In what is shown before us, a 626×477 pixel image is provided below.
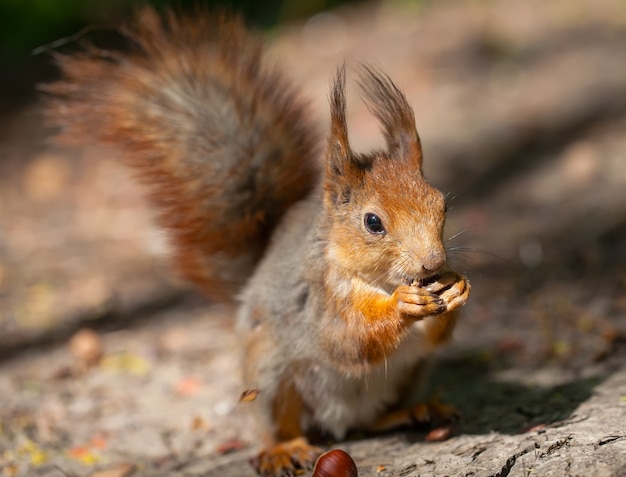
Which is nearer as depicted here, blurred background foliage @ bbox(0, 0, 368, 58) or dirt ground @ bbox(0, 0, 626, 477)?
dirt ground @ bbox(0, 0, 626, 477)

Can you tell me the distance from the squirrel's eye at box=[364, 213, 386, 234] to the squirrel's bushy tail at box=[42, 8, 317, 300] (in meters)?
0.50

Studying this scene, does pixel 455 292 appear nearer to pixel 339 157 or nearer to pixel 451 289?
pixel 451 289

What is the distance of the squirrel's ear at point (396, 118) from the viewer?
6.38 feet

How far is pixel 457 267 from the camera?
7.24ft

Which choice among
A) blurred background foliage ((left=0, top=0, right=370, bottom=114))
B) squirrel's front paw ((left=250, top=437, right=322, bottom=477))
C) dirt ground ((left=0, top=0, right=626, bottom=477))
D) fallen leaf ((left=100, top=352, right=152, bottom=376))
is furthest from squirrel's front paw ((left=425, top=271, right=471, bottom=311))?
blurred background foliage ((left=0, top=0, right=370, bottom=114))

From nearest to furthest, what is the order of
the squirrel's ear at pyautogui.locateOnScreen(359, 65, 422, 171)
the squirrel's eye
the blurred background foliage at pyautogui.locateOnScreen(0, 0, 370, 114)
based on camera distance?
the squirrel's eye < the squirrel's ear at pyautogui.locateOnScreen(359, 65, 422, 171) < the blurred background foliage at pyautogui.locateOnScreen(0, 0, 370, 114)

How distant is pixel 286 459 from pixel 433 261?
675mm

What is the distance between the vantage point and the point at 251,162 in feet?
7.41

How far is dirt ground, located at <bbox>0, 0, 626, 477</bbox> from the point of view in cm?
211

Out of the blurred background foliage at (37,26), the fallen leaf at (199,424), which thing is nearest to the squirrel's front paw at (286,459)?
the fallen leaf at (199,424)

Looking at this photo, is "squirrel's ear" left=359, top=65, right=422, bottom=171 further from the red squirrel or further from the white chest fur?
the white chest fur

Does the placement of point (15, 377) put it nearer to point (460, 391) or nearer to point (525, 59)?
point (460, 391)

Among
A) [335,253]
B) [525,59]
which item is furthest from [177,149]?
[525,59]

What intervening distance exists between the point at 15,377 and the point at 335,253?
1327 mm
